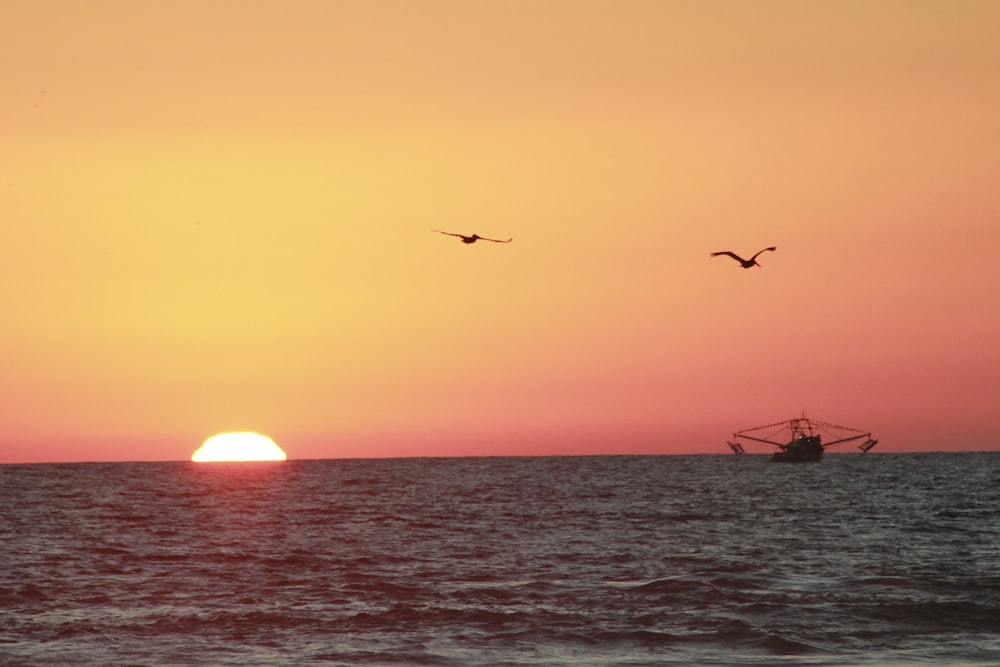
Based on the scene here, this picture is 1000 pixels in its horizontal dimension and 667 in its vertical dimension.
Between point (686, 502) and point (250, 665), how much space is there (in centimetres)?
6921

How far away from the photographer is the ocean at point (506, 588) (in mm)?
29234

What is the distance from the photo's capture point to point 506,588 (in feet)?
130

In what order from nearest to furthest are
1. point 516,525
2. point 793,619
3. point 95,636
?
point 95,636 < point 793,619 < point 516,525

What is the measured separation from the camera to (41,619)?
33.7 meters

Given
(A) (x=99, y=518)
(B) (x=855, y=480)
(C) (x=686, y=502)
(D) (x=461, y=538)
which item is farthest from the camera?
(B) (x=855, y=480)

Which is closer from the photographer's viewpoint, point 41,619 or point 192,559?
point 41,619

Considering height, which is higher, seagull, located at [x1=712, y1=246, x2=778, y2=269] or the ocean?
seagull, located at [x1=712, y1=246, x2=778, y2=269]

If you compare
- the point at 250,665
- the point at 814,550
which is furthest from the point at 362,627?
the point at 814,550

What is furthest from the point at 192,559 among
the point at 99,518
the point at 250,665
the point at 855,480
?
the point at 855,480

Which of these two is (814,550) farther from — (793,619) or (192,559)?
(192,559)

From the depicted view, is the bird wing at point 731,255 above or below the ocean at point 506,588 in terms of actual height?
above

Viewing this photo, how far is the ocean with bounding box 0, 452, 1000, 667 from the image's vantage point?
1151 inches

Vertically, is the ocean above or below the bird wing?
below

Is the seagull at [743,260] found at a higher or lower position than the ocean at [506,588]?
Result: higher
